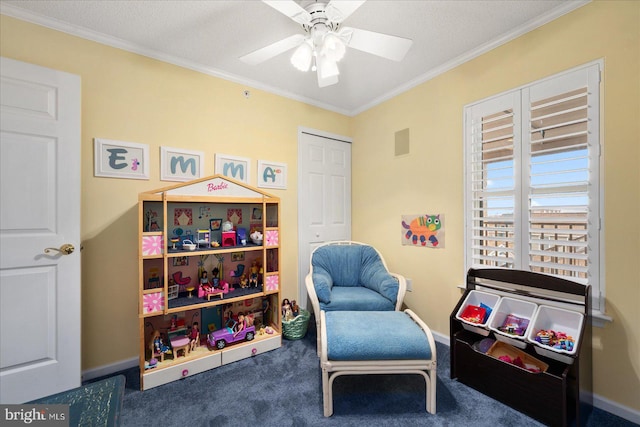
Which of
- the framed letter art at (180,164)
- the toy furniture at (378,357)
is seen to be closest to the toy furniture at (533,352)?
the toy furniture at (378,357)

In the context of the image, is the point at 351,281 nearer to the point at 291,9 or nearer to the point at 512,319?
the point at 512,319

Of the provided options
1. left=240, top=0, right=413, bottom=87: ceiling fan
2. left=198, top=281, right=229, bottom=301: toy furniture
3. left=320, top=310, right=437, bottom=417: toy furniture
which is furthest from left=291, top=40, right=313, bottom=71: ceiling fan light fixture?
left=198, top=281, right=229, bottom=301: toy furniture

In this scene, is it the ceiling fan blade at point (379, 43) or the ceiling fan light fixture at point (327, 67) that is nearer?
the ceiling fan blade at point (379, 43)

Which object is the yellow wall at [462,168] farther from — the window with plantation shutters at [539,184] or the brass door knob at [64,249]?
the brass door knob at [64,249]

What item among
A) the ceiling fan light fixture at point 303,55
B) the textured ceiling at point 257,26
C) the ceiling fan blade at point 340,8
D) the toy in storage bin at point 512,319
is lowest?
the toy in storage bin at point 512,319

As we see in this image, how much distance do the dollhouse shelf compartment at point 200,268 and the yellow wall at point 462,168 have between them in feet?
4.21

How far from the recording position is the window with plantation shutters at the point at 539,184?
1669 millimetres

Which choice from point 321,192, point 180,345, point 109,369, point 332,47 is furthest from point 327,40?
point 109,369

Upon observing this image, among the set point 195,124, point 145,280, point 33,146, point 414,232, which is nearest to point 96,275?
point 145,280

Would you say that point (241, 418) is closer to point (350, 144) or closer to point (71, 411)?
point (71, 411)

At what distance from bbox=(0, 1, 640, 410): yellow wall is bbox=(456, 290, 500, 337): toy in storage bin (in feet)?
0.86

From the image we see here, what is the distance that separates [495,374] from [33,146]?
3.19 m

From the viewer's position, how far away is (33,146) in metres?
1.66

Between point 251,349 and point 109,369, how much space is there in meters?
1.03
